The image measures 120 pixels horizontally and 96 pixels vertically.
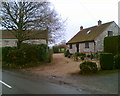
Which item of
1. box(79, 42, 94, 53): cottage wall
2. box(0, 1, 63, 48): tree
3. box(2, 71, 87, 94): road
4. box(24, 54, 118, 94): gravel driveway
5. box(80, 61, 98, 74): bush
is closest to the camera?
box(2, 71, 87, 94): road

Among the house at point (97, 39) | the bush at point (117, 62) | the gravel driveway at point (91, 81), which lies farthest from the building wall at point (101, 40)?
the gravel driveway at point (91, 81)

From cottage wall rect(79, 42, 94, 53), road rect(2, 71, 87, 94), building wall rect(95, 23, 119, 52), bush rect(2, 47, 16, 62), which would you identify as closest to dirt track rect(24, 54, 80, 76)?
road rect(2, 71, 87, 94)

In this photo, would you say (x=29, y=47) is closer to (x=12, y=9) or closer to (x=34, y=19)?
(x=34, y=19)

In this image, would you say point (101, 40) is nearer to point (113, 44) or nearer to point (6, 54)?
point (113, 44)

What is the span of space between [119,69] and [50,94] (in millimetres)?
8085

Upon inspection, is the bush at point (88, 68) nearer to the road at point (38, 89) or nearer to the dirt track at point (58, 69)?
the dirt track at point (58, 69)

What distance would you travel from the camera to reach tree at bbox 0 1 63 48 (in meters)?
17.6

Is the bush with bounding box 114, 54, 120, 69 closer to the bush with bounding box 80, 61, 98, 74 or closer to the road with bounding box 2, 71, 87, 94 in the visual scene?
the bush with bounding box 80, 61, 98, 74

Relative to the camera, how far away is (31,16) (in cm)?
1806

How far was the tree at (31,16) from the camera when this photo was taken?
1762 centimetres

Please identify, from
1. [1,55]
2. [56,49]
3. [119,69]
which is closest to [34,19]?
[1,55]

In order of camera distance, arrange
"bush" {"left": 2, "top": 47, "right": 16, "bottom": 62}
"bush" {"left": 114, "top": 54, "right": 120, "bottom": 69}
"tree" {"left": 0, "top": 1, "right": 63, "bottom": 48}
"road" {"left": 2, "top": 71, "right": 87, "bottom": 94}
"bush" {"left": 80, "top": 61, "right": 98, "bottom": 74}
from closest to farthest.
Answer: "road" {"left": 2, "top": 71, "right": 87, "bottom": 94}
"bush" {"left": 80, "top": 61, "right": 98, "bottom": 74}
"bush" {"left": 114, "top": 54, "right": 120, "bottom": 69}
"tree" {"left": 0, "top": 1, "right": 63, "bottom": 48}
"bush" {"left": 2, "top": 47, "right": 16, "bottom": 62}

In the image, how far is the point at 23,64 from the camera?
17.8m

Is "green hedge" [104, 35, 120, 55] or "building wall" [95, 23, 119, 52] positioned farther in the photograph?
"building wall" [95, 23, 119, 52]
